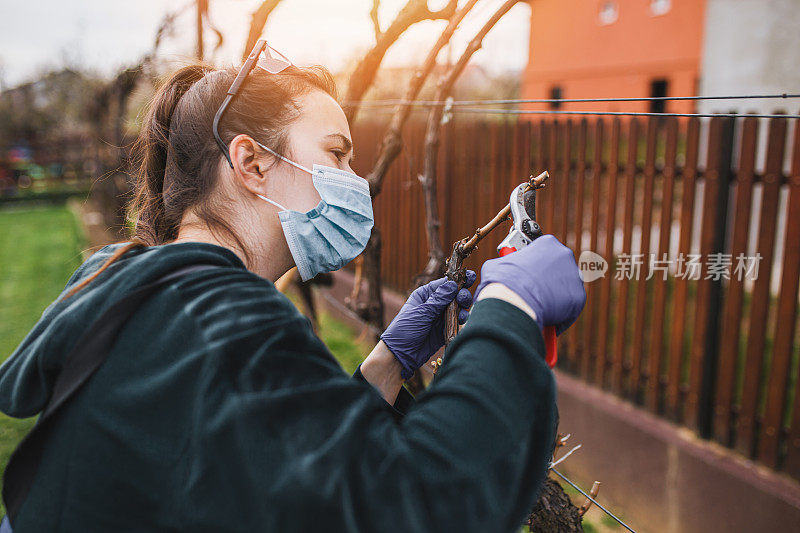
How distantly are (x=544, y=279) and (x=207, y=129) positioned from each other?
78 centimetres

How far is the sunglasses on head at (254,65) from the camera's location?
49.4 inches

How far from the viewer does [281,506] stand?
31.2 inches

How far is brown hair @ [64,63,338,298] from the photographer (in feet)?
4.17

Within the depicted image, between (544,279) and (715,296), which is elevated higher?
(544,279)

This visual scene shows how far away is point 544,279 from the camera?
Result: 1.02 m

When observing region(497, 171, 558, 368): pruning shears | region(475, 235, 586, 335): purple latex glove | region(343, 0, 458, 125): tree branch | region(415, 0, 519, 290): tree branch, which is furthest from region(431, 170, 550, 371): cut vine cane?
region(343, 0, 458, 125): tree branch

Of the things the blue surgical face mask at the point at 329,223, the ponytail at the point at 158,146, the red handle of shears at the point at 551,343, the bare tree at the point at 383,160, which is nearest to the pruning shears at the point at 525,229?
the red handle of shears at the point at 551,343

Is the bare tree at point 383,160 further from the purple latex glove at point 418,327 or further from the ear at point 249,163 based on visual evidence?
the ear at point 249,163

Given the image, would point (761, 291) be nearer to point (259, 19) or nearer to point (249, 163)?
point (249, 163)

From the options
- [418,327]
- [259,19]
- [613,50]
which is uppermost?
[613,50]

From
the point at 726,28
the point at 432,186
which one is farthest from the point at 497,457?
the point at 726,28

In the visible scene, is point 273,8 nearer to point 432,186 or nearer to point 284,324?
point 432,186

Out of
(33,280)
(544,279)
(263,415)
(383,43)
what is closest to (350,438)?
(263,415)

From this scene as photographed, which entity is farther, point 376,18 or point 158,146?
point 376,18
